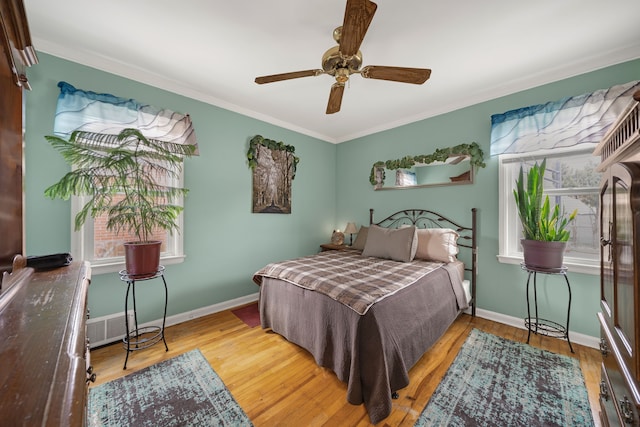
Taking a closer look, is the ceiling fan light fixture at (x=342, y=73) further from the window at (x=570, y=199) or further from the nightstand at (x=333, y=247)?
the nightstand at (x=333, y=247)

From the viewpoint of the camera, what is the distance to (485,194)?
109 inches

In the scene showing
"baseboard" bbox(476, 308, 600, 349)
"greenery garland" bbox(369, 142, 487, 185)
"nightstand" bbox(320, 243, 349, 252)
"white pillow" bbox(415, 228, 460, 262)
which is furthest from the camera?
"nightstand" bbox(320, 243, 349, 252)

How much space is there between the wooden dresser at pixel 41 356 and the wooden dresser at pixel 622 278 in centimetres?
133

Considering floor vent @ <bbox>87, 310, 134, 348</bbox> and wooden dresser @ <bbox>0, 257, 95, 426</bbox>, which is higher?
wooden dresser @ <bbox>0, 257, 95, 426</bbox>

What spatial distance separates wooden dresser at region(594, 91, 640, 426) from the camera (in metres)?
0.73

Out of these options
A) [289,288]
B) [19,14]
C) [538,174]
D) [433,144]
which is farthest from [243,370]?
[433,144]

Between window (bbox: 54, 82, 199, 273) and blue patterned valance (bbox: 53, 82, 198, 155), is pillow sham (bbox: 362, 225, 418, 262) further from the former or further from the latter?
blue patterned valance (bbox: 53, 82, 198, 155)

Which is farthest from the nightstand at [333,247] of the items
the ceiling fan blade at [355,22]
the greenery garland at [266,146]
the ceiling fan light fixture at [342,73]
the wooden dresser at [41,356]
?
the wooden dresser at [41,356]

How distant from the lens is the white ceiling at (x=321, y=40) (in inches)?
64.2

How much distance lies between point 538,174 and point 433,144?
1276mm

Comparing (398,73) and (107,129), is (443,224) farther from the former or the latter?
(107,129)

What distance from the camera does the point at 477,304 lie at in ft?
9.20

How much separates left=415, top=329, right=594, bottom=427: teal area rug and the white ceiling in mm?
2567

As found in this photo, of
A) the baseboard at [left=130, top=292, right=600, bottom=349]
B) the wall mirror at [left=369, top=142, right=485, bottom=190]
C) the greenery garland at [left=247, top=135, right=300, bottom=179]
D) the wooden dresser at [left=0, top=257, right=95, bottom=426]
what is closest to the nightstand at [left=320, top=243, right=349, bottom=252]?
the wall mirror at [left=369, top=142, right=485, bottom=190]
